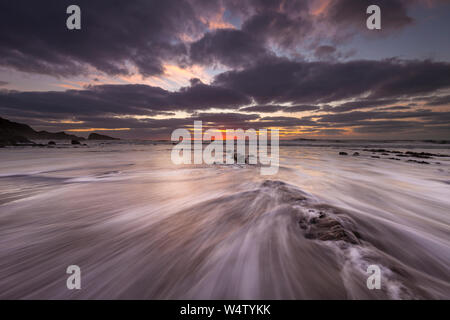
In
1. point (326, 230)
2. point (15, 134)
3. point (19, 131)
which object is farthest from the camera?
point (19, 131)

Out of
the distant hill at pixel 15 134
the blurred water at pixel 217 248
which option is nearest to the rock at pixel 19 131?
the distant hill at pixel 15 134

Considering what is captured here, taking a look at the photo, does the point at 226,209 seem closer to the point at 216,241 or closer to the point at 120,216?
the point at 216,241

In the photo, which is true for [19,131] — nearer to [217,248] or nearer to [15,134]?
[15,134]

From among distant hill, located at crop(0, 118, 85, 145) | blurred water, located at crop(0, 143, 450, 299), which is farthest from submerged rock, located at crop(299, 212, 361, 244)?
distant hill, located at crop(0, 118, 85, 145)

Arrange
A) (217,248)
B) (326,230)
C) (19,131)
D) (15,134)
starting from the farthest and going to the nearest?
(19,131) → (15,134) → (326,230) → (217,248)

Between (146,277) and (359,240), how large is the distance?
204 centimetres

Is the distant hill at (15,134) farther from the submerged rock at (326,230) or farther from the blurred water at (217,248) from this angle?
the submerged rock at (326,230)

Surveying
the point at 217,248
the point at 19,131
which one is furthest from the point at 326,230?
the point at 19,131

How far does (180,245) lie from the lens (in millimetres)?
1724

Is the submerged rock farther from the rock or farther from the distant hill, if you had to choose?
the rock

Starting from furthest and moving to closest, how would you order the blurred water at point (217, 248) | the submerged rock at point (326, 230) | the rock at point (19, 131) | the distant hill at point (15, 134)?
1. the rock at point (19, 131)
2. the distant hill at point (15, 134)
3. the submerged rock at point (326, 230)
4. the blurred water at point (217, 248)

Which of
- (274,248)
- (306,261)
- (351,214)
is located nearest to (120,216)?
(274,248)

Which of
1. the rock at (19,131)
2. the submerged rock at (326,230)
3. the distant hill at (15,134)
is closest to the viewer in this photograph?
the submerged rock at (326,230)

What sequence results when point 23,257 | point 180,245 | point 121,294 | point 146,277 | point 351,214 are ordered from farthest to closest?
point 351,214, point 180,245, point 23,257, point 146,277, point 121,294
